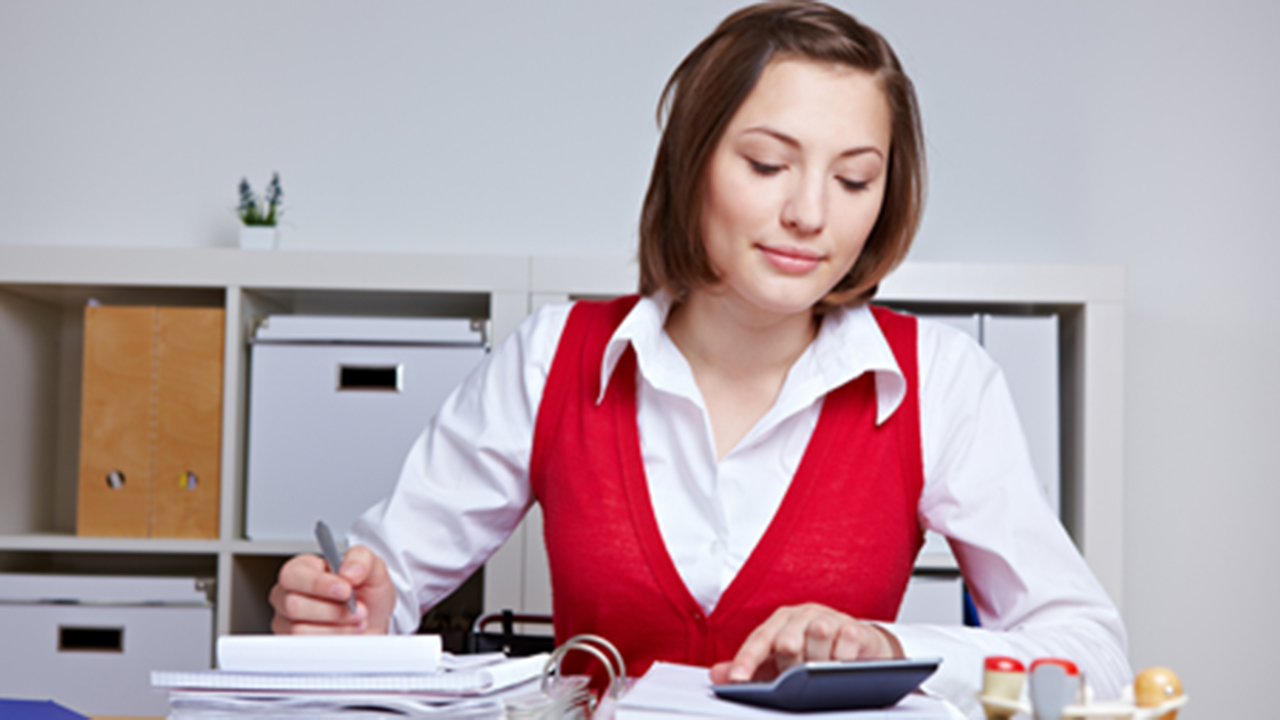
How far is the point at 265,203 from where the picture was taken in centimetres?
203

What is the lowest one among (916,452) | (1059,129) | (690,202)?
(916,452)

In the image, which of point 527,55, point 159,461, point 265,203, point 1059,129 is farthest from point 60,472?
point 1059,129

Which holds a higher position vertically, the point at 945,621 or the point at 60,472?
the point at 60,472

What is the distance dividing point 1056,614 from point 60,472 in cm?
186

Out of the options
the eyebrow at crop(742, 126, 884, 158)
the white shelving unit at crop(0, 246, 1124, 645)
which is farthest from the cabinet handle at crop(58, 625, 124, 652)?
the eyebrow at crop(742, 126, 884, 158)

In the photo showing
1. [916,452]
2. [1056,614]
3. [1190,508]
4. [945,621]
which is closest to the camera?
[1056,614]

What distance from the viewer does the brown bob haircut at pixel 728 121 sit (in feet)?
3.15

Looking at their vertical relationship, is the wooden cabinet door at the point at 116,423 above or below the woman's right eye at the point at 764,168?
below

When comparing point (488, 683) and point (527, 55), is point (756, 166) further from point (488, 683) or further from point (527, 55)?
point (527, 55)

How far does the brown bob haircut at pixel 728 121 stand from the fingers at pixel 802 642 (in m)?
0.41

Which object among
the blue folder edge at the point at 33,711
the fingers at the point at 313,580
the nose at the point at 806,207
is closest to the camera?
the blue folder edge at the point at 33,711

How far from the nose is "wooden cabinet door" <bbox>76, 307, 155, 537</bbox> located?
1.23 metres

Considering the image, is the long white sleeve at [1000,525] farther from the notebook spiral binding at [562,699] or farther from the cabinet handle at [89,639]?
the cabinet handle at [89,639]

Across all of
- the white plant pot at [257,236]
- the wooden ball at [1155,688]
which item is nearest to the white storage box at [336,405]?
the white plant pot at [257,236]
